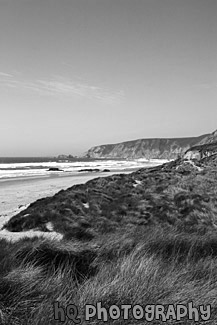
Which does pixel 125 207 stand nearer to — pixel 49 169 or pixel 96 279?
pixel 96 279

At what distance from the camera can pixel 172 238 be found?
4613mm

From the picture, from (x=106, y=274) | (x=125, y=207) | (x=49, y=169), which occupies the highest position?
(x=106, y=274)

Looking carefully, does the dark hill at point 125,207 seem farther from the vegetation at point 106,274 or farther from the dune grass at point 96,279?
the dune grass at point 96,279

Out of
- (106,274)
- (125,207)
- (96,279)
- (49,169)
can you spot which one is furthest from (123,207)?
(49,169)

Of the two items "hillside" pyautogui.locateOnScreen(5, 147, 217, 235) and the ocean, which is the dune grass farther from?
the ocean

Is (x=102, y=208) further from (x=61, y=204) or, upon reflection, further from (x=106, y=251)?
(x=106, y=251)

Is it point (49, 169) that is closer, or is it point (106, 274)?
point (106, 274)

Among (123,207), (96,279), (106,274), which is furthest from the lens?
(123,207)

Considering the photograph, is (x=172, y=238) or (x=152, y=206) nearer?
(x=172, y=238)

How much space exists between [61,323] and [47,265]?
4.70 feet

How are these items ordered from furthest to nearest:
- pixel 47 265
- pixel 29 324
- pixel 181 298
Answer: pixel 47 265
pixel 181 298
pixel 29 324

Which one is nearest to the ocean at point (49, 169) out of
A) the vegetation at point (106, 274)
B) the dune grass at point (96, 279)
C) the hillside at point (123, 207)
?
the hillside at point (123, 207)

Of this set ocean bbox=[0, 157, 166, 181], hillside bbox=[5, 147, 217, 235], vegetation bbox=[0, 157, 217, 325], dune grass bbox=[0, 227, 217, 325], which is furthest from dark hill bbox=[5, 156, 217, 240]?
ocean bbox=[0, 157, 166, 181]

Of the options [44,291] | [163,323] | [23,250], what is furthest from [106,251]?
[163,323]
